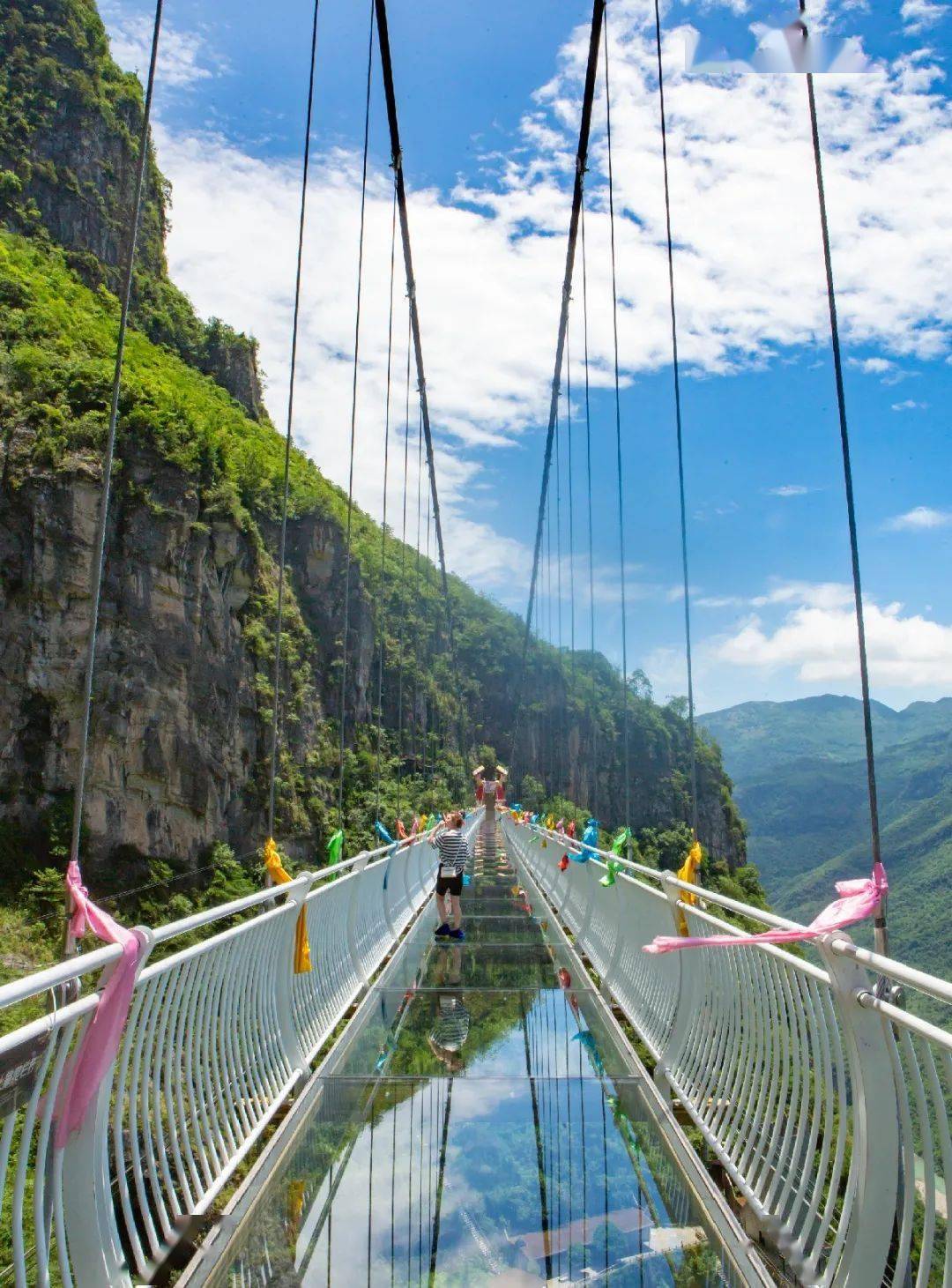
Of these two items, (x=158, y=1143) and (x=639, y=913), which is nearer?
(x=158, y=1143)

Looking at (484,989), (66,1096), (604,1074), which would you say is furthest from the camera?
(484,989)

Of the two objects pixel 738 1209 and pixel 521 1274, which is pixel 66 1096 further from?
pixel 738 1209

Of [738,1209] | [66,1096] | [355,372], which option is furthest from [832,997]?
[355,372]

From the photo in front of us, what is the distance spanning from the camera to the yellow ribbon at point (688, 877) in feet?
12.6

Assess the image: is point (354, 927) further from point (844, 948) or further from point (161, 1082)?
point (844, 948)

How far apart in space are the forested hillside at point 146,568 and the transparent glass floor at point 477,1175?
16.3 m

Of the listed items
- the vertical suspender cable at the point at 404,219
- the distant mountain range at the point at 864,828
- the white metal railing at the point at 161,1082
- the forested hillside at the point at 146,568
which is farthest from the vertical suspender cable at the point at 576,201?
the distant mountain range at the point at 864,828

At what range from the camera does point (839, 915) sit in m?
2.15

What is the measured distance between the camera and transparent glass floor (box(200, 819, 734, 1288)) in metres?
2.30

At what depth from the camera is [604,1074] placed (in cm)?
384

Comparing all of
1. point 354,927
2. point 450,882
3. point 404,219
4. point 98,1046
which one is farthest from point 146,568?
point 98,1046

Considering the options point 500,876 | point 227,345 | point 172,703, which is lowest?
point 500,876

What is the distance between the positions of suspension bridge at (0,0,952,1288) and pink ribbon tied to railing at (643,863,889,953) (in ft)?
0.05

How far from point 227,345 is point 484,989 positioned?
71.1 metres
